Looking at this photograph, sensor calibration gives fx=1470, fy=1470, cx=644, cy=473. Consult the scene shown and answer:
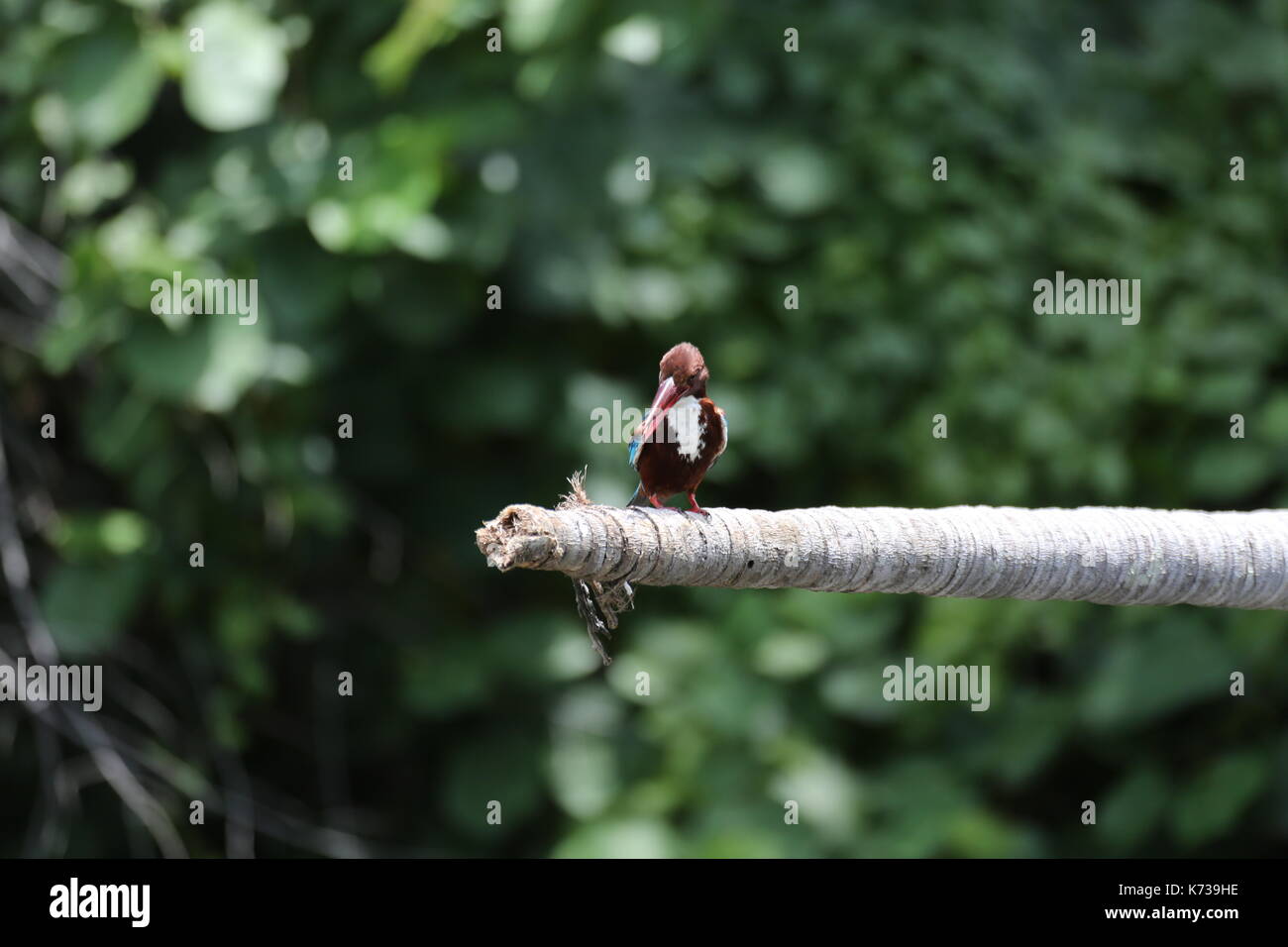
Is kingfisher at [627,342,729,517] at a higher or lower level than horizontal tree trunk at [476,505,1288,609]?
higher

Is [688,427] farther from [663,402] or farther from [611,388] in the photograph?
[611,388]

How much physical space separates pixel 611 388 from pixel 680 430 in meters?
2.12

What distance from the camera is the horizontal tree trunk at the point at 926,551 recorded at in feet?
4.26

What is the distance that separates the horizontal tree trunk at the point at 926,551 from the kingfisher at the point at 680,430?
0.20 m

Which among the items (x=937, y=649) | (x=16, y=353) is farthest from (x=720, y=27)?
(x=16, y=353)

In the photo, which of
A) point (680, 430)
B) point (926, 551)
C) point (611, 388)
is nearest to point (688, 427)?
point (680, 430)

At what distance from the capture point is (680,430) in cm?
172

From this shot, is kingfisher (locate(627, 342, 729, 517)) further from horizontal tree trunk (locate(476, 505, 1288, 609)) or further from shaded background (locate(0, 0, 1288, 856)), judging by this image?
shaded background (locate(0, 0, 1288, 856))

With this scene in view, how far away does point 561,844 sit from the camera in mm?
3664

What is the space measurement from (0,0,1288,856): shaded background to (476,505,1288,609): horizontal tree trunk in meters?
1.82

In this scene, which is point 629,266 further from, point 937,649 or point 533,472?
point 937,649

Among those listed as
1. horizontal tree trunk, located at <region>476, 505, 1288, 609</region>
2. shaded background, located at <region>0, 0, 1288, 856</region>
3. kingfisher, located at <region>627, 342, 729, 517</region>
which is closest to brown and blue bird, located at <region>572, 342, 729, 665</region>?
kingfisher, located at <region>627, 342, 729, 517</region>

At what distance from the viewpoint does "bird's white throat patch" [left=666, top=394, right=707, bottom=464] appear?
1719 mm
